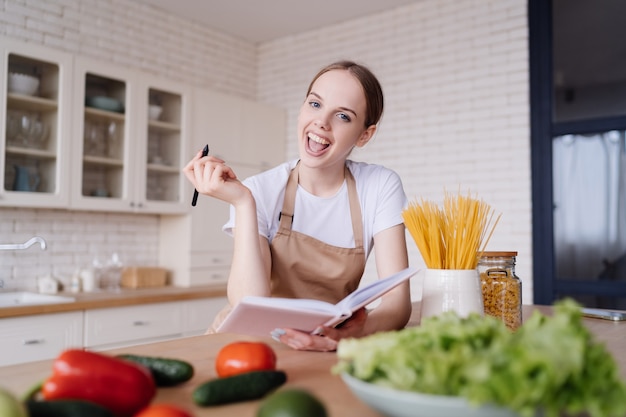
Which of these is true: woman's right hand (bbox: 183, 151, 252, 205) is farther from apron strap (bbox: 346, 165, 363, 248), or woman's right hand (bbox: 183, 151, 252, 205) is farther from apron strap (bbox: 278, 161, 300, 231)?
apron strap (bbox: 346, 165, 363, 248)

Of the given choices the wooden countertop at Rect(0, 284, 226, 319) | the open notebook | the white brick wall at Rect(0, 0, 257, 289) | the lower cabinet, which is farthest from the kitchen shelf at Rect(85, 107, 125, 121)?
the open notebook

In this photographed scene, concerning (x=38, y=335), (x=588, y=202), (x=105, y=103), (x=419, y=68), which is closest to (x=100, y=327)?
(x=38, y=335)

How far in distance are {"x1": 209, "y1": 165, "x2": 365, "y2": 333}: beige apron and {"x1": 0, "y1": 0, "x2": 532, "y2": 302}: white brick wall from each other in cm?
237

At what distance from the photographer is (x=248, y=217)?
5.32 feet

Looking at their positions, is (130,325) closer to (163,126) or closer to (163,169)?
(163,169)

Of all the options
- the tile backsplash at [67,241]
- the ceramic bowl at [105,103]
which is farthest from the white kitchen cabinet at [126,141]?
the tile backsplash at [67,241]

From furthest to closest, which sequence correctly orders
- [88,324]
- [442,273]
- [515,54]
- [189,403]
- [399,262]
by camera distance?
[515,54] → [88,324] → [399,262] → [442,273] → [189,403]

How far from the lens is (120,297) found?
3395 mm

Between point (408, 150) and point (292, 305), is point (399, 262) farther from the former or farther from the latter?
point (408, 150)

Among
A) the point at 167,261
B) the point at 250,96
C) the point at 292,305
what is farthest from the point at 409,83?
the point at 292,305

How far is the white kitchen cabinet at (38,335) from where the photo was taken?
287 cm

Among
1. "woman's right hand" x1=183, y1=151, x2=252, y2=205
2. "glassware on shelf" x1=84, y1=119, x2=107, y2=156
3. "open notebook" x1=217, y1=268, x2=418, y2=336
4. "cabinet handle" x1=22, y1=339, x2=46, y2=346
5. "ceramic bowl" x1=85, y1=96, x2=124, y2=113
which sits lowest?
"cabinet handle" x1=22, y1=339, x2=46, y2=346

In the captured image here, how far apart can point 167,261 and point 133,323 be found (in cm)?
93

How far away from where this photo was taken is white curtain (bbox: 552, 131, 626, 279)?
369cm
